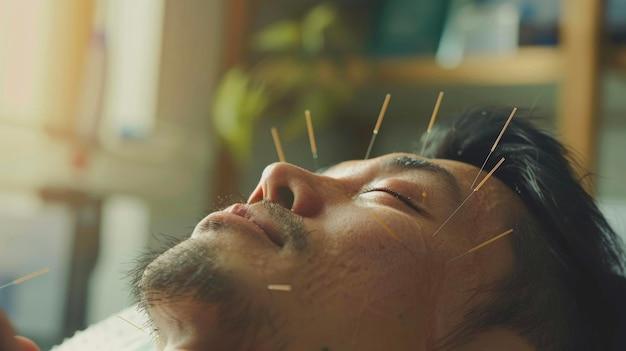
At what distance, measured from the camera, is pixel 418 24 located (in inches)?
80.3

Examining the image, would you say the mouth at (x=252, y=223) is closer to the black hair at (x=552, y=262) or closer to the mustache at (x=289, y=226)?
the mustache at (x=289, y=226)

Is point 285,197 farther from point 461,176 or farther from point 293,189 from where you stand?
point 461,176

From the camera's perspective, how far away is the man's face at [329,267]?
2.03ft

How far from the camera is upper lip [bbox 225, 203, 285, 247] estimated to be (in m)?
0.67

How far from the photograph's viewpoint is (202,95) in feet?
6.48

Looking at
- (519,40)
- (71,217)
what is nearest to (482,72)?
(519,40)

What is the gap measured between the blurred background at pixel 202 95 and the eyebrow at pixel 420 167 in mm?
618

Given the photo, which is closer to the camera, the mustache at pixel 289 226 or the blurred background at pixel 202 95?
the mustache at pixel 289 226

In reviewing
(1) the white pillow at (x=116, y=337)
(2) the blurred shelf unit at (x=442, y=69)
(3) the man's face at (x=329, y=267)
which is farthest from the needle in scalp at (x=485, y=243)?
(2) the blurred shelf unit at (x=442, y=69)

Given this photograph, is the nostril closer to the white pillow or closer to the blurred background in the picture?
the white pillow

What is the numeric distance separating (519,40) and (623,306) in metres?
1.24

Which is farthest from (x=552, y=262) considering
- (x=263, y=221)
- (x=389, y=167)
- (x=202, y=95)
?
(x=202, y=95)

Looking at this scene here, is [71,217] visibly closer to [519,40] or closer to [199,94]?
[199,94]

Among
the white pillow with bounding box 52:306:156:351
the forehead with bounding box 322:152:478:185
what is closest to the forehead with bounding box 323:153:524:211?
→ the forehead with bounding box 322:152:478:185
